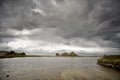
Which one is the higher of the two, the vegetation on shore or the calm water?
the vegetation on shore

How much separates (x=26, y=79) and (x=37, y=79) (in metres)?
2.13

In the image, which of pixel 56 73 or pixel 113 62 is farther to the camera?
pixel 113 62

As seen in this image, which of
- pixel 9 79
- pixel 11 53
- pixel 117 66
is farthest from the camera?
pixel 11 53

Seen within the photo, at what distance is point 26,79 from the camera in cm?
1936

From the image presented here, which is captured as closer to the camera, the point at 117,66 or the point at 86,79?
the point at 86,79

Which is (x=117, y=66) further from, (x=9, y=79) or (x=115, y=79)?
(x=9, y=79)

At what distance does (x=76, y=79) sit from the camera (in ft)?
63.8

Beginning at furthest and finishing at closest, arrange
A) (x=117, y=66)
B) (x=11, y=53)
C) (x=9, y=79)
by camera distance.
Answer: (x=11, y=53), (x=117, y=66), (x=9, y=79)

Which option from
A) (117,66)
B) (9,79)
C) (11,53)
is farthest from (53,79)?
(11,53)

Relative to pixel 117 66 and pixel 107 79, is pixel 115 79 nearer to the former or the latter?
pixel 107 79

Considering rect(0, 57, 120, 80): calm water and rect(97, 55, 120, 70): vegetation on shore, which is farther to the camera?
rect(97, 55, 120, 70): vegetation on shore

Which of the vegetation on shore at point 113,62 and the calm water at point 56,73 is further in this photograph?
the vegetation on shore at point 113,62

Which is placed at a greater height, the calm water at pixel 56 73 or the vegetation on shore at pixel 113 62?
the vegetation on shore at pixel 113 62

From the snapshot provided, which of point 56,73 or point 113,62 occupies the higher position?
point 113,62
